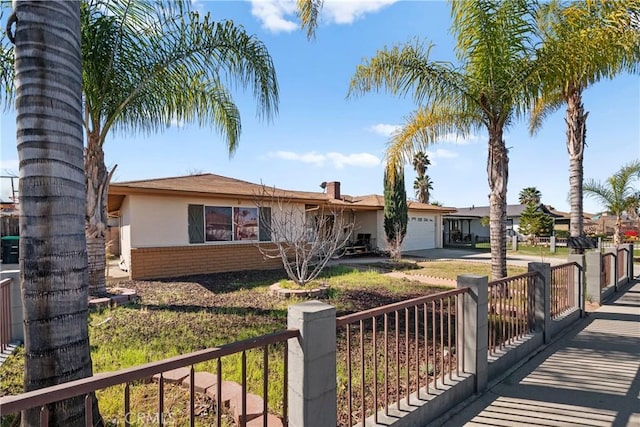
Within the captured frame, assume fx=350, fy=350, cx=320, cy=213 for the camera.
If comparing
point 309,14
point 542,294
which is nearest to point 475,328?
point 542,294

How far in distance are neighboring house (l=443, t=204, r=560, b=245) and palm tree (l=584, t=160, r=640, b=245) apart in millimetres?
12004

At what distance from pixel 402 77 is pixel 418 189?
116ft

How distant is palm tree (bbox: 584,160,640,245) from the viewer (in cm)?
1759

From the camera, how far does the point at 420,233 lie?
75.3ft

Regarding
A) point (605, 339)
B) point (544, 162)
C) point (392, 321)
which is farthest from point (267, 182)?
point (544, 162)

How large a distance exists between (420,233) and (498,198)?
16.5 metres

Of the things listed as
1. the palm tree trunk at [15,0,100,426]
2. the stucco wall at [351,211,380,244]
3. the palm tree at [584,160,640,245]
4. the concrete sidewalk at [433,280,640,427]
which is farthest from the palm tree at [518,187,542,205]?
the palm tree trunk at [15,0,100,426]

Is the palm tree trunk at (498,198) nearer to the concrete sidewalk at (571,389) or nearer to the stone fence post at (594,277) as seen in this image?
the concrete sidewalk at (571,389)

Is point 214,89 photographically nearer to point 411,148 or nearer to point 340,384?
point 411,148

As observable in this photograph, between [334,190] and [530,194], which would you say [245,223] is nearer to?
[334,190]

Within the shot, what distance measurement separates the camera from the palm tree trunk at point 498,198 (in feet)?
22.0

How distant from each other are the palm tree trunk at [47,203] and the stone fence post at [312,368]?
132 cm

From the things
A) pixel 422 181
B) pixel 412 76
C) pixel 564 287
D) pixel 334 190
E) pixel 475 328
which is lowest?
pixel 564 287

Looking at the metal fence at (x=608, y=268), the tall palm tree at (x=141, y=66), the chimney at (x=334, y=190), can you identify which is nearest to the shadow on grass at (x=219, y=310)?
the tall palm tree at (x=141, y=66)
